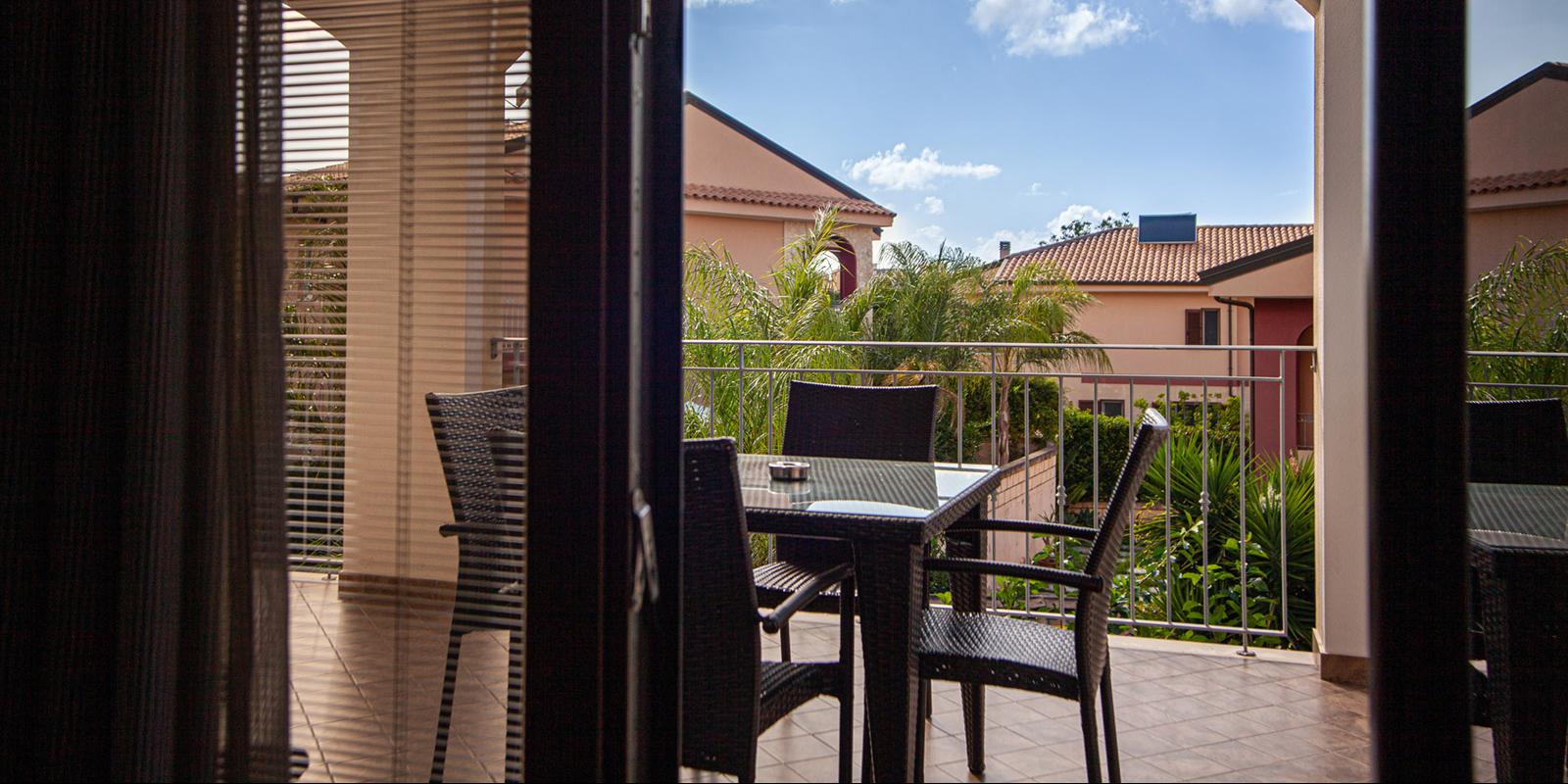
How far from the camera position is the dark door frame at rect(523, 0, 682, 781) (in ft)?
4.84

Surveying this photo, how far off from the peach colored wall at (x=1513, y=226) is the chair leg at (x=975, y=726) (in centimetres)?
344

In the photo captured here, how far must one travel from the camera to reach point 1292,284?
656 inches

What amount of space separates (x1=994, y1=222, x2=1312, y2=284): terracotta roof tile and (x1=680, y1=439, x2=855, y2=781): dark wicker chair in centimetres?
2300

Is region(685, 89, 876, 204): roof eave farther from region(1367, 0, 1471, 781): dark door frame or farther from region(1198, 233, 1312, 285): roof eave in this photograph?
region(1367, 0, 1471, 781): dark door frame

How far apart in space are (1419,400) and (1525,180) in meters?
4.20

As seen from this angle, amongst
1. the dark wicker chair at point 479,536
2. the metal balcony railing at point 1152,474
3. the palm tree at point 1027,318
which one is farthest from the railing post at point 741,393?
the palm tree at point 1027,318

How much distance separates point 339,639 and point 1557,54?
4731 mm

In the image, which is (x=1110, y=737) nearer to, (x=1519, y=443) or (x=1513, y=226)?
(x=1519, y=443)

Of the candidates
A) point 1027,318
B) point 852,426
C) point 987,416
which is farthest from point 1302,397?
point 852,426

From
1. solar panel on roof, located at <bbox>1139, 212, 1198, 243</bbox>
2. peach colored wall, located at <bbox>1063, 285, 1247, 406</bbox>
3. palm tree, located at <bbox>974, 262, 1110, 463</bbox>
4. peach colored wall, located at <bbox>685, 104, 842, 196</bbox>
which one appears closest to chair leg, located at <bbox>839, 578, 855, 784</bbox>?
palm tree, located at <bbox>974, 262, 1110, 463</bbox>

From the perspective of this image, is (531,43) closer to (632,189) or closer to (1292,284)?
(632,189)

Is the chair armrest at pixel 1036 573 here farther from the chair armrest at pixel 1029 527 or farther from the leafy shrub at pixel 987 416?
the leafy shrub at pixel 987 416

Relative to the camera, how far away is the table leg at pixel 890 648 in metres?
2.27

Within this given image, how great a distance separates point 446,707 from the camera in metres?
1.65
